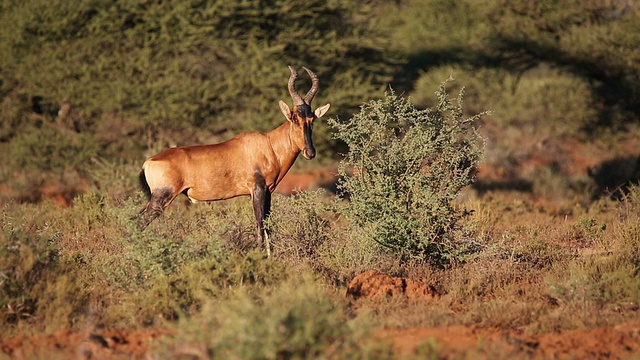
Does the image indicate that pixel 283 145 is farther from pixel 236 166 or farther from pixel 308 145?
pixel 236 166

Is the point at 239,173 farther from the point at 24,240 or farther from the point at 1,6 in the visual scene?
the point at 1,6

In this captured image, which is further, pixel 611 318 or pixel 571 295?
pixel 571 295

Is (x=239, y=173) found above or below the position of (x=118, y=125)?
above

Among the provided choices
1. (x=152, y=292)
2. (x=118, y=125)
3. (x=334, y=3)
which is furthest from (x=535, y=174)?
(x=152, y=292)

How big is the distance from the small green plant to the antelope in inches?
42.2

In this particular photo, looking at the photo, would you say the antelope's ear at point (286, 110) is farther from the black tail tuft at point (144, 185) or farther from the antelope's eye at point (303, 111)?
the black tail tuft at point (144, 185)

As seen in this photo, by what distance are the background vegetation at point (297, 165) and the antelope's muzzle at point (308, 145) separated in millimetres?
598

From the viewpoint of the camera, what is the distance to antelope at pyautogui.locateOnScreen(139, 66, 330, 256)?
1048 cm

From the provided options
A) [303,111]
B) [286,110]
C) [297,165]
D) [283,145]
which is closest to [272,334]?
[303,111]

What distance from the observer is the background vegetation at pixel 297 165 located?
7457mm

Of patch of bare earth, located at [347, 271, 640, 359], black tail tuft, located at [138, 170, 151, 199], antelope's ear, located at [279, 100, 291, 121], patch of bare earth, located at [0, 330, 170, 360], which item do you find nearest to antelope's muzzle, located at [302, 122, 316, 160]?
antelope's ear, located at [279, 100, 291, 121]

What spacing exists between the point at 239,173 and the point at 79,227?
2724mm

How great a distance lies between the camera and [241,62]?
18.5m

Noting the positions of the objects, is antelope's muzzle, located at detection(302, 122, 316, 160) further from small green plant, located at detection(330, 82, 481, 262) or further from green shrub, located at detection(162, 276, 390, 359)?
green shrub, located at detection(162, 276, 390, 359)
